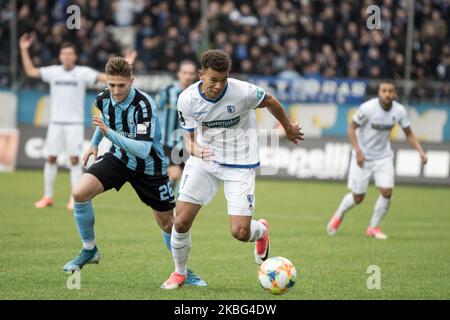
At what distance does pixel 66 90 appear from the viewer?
46.1 feet

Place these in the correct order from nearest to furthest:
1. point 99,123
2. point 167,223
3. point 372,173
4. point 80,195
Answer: point 99,123 → point 80,195 → point 167,223 → point 372,173

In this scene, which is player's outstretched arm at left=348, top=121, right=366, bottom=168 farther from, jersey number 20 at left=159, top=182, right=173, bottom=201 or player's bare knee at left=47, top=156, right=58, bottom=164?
player's bare knee at left=47, top=156, right=58, bottom=164

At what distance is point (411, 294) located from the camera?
7777mm

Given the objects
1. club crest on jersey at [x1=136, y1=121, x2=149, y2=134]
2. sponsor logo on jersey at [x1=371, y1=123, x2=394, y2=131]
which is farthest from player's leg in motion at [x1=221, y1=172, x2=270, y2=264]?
sponsor logo on jersey at [x1=371, y1=123, x2=394, y2=131]

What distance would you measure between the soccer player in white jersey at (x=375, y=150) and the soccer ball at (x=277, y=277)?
494 centimetres

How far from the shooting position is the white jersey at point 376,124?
491 inches

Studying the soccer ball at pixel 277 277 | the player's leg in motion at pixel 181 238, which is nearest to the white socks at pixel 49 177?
the player's leg in motion at pixel 181 238

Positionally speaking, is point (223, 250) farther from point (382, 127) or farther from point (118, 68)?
point (382, 127)

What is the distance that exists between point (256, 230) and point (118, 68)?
199cm

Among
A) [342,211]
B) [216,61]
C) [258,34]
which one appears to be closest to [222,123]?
[216,61]

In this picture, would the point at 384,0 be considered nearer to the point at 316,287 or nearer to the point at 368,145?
the point at 368,145

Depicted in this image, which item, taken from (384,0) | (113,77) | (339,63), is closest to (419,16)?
(384,0)

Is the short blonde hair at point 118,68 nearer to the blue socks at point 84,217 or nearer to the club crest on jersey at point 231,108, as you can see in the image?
the club crest on jersey at point 231,108

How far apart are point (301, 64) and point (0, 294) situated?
54.2 feet
